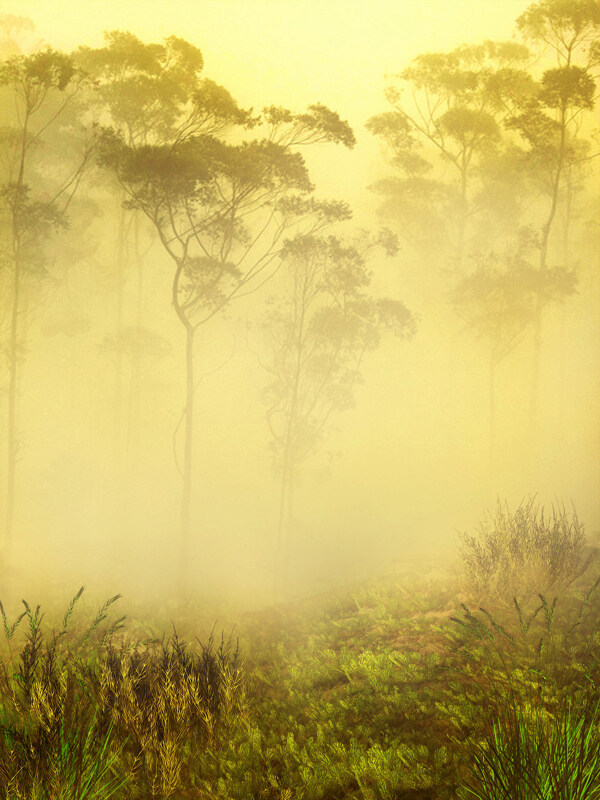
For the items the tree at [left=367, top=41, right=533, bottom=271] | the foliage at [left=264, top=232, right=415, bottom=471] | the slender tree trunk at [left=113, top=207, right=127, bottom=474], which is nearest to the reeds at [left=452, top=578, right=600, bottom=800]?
the foliage at [left=264, top=232, right=415, bottom=471]

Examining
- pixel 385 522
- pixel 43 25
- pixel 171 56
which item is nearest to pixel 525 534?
pixel 171 56

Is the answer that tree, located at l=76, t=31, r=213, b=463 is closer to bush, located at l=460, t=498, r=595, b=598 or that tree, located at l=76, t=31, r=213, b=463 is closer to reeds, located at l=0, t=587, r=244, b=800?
bush, located at l=460, t=498, r=595, b=598

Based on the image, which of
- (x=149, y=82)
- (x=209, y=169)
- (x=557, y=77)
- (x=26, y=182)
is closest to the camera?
(x=209, y=169)

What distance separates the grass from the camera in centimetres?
316

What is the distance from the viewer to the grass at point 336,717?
124 inches

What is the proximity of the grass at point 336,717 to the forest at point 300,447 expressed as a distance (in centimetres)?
4

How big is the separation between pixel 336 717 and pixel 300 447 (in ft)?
52.3

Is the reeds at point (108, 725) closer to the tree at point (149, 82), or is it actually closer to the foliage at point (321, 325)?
the foliage at point (321, 325)

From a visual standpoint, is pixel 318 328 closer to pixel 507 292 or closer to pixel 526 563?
pixel 507 292

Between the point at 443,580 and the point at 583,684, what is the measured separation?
18.3ft

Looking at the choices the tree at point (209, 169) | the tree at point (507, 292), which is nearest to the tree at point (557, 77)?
the tree at point (507, 292)

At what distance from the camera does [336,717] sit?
498 cm

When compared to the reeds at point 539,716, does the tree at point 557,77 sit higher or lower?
higher

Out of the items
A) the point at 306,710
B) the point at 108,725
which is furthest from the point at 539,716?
the point at 108,725
